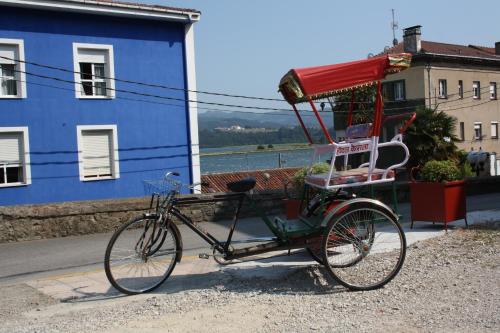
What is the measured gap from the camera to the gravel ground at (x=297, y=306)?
196 inches

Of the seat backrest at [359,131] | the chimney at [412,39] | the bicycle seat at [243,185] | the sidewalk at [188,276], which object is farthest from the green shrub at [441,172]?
the chimney at [412,39]

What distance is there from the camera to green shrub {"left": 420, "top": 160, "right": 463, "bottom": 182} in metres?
8.97

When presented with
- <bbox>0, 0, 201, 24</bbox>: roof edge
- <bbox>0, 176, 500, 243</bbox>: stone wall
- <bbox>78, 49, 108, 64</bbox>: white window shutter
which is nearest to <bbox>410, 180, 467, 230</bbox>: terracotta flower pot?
<bbox>0, 176, 500, 243</bbox>: stone wall

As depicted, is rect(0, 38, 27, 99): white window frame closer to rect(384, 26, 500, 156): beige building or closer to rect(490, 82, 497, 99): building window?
rect(384, 26, 500, 156): beige building

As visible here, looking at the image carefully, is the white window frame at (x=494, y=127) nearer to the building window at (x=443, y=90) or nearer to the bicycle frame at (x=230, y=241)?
the building window at (x=443, y=90)

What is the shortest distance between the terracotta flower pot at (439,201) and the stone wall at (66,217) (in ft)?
8.95

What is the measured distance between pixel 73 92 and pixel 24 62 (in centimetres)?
242

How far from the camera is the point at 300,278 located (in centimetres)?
650

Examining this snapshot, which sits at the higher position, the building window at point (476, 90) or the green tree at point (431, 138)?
the building window at point (476, 90)

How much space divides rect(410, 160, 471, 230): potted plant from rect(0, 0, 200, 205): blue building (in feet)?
60.4

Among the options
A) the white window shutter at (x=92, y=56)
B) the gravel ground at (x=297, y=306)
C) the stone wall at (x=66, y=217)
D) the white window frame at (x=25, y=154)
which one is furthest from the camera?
the white window shutter at (x=92, y=56)

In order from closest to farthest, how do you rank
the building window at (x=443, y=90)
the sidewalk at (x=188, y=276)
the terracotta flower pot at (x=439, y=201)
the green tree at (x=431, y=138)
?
the sidewalk at (x=188, y=276) → the terracotta flower pot at (x=439, y=201) → the green tree at (x=431, y=138) → the building window at (x=443, y=90)

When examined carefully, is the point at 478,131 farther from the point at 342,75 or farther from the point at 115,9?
the point at 342,75

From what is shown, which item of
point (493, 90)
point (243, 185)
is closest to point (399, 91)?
point (493, 90)
